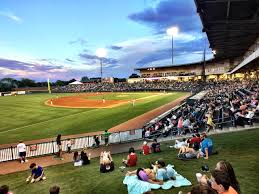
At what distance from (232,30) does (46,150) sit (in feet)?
60.1

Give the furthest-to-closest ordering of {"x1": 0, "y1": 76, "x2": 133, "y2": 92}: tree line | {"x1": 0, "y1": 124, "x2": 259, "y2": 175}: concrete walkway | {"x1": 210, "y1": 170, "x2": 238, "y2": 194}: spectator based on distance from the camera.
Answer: {"x1": 0, "y1": 76, "x2": 133, "y2": 92}: tree line → {"x1": 0, "y1": 124, "x2": 259, "y2": 175}: concrete walkway → {"x1": 210, "y1": 170, "x2": 238, "y2": 194}: spectator

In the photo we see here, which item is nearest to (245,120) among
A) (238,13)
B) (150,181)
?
(238,13)

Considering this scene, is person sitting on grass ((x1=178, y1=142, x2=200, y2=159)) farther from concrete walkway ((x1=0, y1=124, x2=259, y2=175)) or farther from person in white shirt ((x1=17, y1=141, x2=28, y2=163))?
person in white shirt ((x1=17, y1=141, x2=28, y2=163))

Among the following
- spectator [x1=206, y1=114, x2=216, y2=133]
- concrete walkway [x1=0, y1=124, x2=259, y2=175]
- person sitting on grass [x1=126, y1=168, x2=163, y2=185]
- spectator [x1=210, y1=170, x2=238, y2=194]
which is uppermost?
spectator [x1=210, y1=170, x2=238, y2=194]

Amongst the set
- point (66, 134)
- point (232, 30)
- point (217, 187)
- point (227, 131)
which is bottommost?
point (66, 134)

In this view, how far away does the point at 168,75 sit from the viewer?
130500 millimetres

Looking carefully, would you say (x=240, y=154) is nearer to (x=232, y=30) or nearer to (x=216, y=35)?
(x=232, y=30)

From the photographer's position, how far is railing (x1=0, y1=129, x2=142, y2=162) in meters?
19.3

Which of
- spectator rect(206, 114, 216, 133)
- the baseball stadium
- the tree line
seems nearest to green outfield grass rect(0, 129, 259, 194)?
the baseball stadium

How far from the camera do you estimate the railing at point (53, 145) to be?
19344 mm

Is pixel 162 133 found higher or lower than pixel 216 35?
lower

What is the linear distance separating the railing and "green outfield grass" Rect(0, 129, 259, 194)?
3.97 metres

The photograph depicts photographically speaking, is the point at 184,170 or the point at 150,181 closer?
the point at 150,181

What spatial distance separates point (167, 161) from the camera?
13.4 metres
